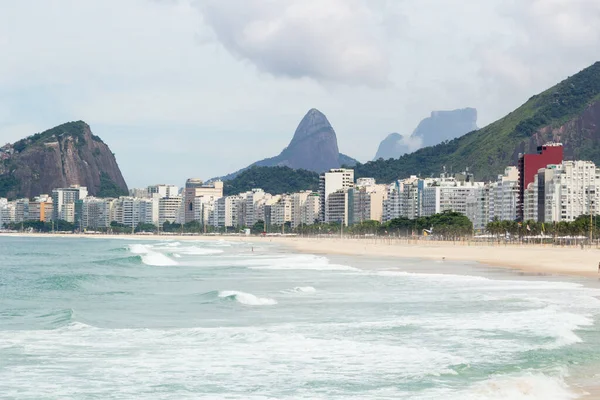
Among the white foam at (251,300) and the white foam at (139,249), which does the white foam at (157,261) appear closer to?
A: the white foam at (139,249)

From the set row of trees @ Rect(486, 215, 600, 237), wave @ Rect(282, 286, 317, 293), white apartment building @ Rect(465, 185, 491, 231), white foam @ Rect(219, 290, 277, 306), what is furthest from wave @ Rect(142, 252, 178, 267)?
white apartment building @ Rect(465, 185, 491, 231)

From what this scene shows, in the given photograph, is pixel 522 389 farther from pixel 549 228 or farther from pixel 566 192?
pixel 566 192

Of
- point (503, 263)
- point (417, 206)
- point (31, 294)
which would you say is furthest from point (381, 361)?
point (417, 206)

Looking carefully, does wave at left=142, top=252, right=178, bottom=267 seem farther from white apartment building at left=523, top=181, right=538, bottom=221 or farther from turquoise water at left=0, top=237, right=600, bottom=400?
white apartment building at left=523, top=181, right=538, bottom=221

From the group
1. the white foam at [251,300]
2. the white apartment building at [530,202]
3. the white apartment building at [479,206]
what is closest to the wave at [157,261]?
the white foam at [251,300]

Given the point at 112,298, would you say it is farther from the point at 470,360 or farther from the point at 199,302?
the point at 470,360
